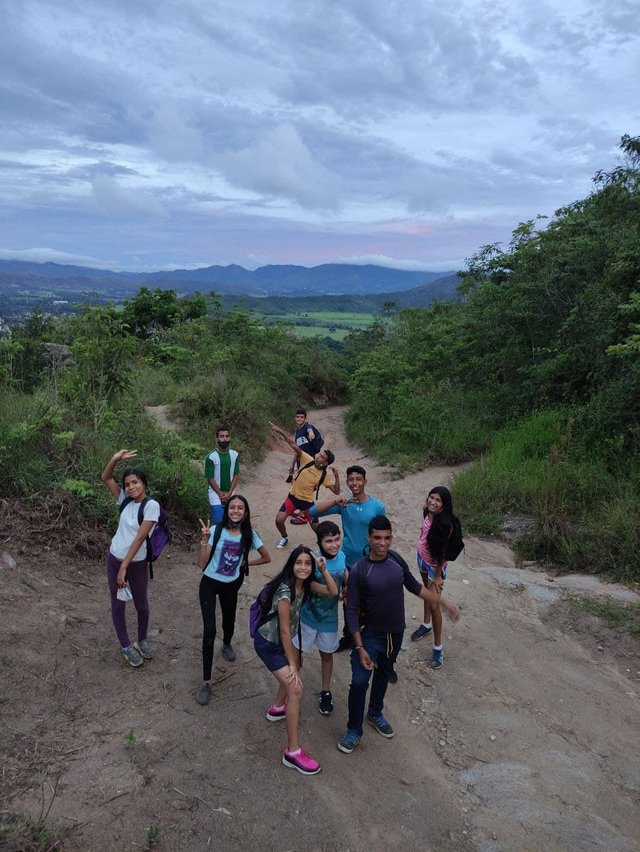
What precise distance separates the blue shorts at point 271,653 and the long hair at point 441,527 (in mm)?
1726

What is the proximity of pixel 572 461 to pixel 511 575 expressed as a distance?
288cm

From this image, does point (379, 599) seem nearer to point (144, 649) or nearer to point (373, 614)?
point (373, 614)

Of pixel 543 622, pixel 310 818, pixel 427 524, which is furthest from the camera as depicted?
pixel 543 622

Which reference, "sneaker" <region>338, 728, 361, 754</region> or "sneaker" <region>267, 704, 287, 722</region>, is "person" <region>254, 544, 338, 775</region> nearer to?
"sneaker" <region>338, 728, 361, 754</region>

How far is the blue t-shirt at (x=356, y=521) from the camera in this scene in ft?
15.0

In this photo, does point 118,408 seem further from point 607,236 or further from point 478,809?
point 607,236

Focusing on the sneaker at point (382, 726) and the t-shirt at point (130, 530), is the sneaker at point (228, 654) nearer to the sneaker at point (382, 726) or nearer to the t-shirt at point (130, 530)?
the t-shirt at point (130, 530)

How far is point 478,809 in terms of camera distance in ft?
11.0

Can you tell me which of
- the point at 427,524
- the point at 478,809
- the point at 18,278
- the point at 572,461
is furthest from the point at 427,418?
the point at 18,278

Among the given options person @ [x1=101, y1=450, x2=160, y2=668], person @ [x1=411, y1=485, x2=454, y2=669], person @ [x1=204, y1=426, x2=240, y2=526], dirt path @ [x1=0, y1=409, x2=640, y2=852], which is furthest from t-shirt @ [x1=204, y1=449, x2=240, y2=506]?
person @ [x1=411, y1=485, x2=454, y2=669]

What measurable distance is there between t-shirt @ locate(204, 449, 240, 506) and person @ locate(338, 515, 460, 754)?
10.1 feet

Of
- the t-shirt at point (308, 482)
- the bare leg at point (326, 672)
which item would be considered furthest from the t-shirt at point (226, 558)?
the t-shirt at point (308, 482)

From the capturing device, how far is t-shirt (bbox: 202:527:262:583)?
4.05 meters

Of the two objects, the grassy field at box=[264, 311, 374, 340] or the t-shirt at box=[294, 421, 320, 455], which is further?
the grassy field at box=[264, 311, 374, 340]
